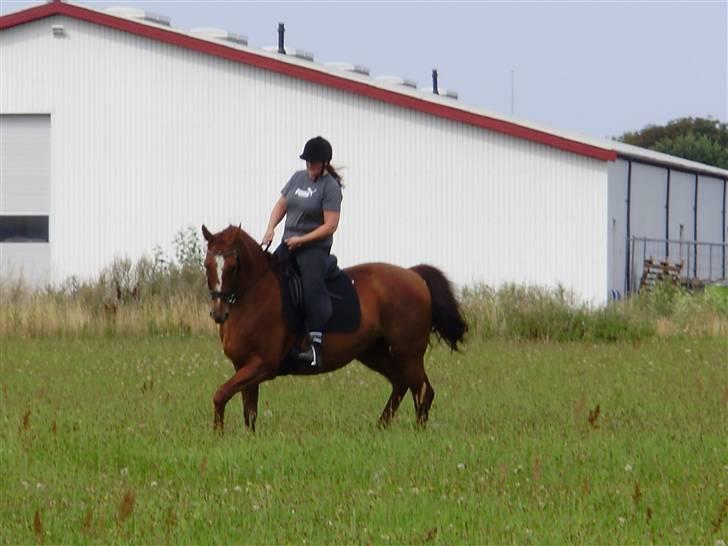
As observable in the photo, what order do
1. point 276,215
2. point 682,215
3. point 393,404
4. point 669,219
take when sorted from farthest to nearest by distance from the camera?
point 682,215 → point 669,219 → point 393,404 → point 276,215

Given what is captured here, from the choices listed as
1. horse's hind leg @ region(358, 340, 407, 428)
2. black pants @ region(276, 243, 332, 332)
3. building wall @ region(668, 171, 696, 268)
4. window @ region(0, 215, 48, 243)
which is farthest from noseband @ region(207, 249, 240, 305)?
building wall @ region(668, 171, 696, 268)

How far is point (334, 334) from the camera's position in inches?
566

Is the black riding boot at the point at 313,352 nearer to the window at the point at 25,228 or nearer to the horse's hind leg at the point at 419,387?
the horse's hind leg at the point at 419,387

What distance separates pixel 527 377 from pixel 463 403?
10.0 ft

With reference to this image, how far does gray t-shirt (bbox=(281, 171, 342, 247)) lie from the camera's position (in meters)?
14.1

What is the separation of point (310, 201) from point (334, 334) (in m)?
1.20

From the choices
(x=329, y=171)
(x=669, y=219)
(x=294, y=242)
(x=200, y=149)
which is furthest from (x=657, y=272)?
(x=294, y=242)

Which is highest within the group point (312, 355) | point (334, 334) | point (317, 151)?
point (317, 151)

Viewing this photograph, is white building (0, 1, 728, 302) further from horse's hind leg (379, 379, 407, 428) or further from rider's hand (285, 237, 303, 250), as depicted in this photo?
rider's hand (285, 237, 303, 250)

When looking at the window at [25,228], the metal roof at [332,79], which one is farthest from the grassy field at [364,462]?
the window at [25,228]

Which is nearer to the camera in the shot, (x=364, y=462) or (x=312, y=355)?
(x=364, y=462)

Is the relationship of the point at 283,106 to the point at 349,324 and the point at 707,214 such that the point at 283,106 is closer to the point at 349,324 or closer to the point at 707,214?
the point at 707,214

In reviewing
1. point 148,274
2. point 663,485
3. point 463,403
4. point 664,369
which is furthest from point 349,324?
point 148,274

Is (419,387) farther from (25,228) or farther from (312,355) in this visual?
(25,228)
